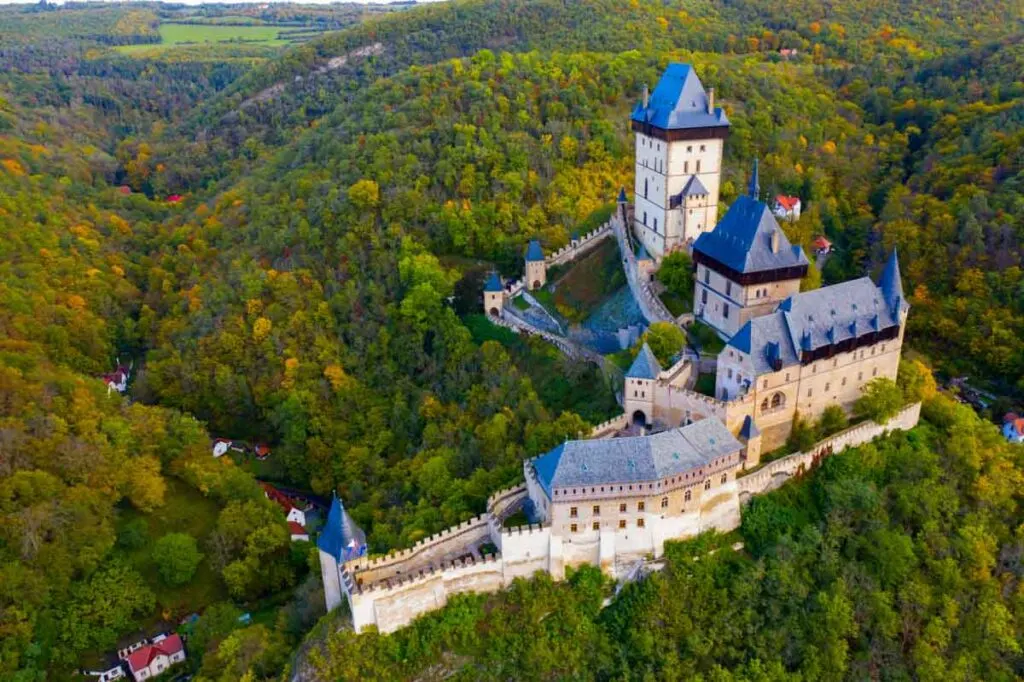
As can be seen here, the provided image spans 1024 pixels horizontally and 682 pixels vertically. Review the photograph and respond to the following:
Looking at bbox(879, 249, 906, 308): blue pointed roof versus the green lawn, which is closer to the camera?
bbox(879, 249, 906, 308): blue pointed roof

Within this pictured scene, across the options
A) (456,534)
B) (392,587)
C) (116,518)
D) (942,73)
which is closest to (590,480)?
(456,534)

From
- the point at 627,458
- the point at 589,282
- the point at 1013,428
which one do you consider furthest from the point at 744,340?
the point at 1013,428

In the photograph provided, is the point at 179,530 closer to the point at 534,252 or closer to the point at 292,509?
the point at 292,509

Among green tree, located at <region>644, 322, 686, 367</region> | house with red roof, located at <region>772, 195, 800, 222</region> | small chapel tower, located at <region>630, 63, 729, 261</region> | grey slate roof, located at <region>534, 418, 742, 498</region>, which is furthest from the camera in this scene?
house with red roof, located at <region>772, 195, 800, 222</region>

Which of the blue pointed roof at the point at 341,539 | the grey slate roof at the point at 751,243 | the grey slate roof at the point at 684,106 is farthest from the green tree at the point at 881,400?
the blue pointed roof at the point at 341,539

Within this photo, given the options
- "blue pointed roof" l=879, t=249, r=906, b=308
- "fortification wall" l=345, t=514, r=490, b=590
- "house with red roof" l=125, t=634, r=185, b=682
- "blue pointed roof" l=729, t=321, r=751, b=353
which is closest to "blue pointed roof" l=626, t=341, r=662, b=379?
"blue pointed roof" l=729, t=321, r=751, b=353

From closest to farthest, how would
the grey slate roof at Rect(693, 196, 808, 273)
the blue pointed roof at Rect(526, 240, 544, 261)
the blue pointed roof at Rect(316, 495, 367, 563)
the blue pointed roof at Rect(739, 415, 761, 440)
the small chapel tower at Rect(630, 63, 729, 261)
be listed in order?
the blue pointed roof at Rect(316, 495, 367, 563)
the blue pointed roof at Rect(739, 415, 761, 440)
the grey slate roof at Rect(693, 196, 808, 273)
the small chapel tower at Rect(630, 63, 729, 261)
the blue pointed roof at Rect(526, 240, 544, 261)

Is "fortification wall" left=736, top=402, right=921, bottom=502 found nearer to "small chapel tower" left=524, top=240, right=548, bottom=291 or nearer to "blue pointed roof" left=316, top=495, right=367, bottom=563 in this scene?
"blue pointed roof" left=316, top=495, right=367, bottom=563
